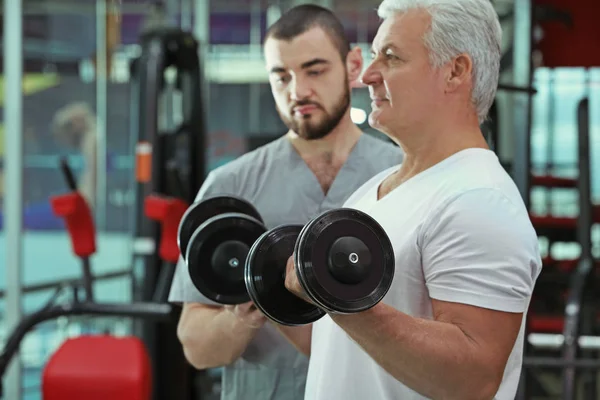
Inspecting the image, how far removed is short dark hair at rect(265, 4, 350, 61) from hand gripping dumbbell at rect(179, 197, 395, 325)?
0.37m

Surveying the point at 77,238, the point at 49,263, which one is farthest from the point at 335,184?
the point at 49,263

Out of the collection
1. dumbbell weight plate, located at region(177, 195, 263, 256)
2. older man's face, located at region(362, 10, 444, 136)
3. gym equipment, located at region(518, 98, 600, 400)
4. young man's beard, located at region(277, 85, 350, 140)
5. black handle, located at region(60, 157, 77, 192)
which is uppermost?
older man's face, located at region(362, 10, 444, 136)

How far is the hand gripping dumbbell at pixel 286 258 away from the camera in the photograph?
1.22 metres

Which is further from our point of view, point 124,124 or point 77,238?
point 124,124

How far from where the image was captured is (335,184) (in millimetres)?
1904

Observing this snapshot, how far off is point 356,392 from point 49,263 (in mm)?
8850

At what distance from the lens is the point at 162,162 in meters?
4.71

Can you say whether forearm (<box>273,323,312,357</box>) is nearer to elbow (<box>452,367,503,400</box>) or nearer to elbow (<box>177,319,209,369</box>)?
elbow (<box>177,319,209,369</box>)

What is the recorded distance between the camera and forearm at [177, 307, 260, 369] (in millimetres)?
1799

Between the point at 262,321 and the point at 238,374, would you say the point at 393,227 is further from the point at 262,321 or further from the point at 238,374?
the point at 238,374

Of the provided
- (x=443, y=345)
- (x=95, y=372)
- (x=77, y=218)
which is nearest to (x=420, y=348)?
(x=443, y=345)

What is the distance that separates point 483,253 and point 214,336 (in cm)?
71

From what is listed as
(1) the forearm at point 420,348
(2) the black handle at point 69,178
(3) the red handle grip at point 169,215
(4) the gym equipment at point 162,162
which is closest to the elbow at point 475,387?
(1) the forearm at point 420,348

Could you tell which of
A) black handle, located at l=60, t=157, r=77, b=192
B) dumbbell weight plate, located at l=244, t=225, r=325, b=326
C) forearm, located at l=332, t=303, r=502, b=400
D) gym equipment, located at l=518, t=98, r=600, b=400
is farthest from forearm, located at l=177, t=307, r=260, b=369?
gym equipment, located at l=518, t=98, r=600, b=400
